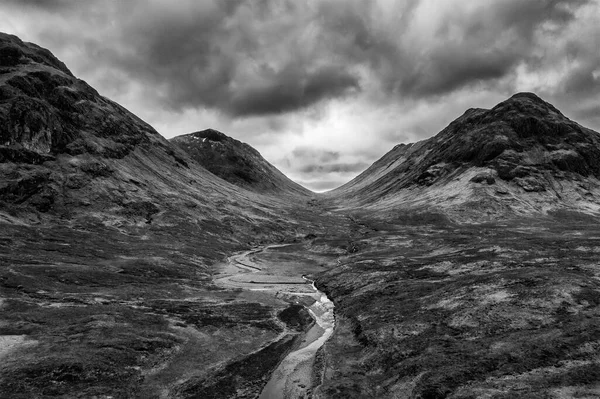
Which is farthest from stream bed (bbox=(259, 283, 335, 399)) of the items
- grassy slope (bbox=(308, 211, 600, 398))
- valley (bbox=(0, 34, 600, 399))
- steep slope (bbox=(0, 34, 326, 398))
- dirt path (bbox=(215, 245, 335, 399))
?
grassy slope (bbox=(308, 211, 600, 398))

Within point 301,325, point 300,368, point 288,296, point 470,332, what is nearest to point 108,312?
point 301,325

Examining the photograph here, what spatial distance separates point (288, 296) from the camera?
330 ft

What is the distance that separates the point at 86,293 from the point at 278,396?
197 feet

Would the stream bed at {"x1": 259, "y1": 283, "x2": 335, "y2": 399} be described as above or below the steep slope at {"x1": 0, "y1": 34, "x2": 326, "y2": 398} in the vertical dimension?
below

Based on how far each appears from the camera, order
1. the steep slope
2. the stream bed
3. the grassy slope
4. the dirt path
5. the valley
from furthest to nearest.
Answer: the dirt path → the stream bed → the steep slope → the valley → the grassy slope

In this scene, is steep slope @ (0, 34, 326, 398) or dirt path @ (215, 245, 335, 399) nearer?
steep slope @ (0, 34, 326, 398)

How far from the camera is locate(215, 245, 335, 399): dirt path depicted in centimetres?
5166

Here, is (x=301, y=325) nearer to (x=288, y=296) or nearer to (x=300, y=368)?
(x=300, y=368)

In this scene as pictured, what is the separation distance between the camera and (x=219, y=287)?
10981cm

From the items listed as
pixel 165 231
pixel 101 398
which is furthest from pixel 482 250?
pixel 165 231

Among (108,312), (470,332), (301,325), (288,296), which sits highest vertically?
(108,312)

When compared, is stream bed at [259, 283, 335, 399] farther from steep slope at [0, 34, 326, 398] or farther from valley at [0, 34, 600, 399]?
steep slope at [0, 34, 326, 398]

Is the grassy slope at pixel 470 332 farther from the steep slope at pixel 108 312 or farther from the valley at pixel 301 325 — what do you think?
the steep slope at pixel 108 312

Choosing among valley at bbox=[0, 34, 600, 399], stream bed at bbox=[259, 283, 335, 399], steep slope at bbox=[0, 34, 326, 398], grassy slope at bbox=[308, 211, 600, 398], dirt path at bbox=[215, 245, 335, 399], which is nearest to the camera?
grassy slope at bbox=[308, 211, 600, 398]
